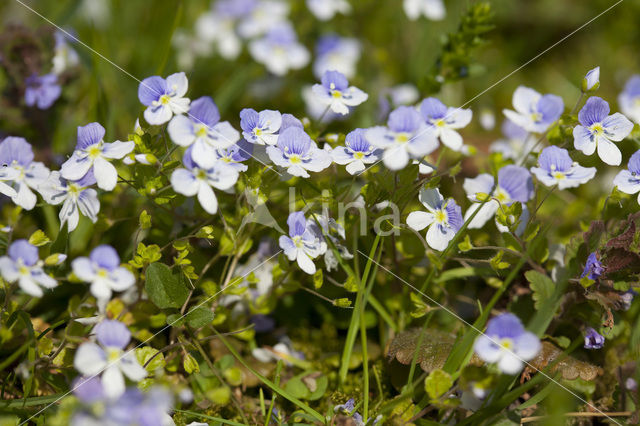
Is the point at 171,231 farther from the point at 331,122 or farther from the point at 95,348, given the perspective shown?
the point at 331,122

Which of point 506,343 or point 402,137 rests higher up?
point 402,137

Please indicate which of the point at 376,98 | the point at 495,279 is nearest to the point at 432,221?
the point at 495,279

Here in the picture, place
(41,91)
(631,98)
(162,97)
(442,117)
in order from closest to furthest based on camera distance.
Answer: (162,97) → (442,117) → (41,91) → (631,98)

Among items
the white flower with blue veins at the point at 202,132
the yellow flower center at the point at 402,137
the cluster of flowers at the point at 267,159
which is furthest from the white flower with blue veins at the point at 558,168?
the white flower with blue veins at the point at 202,132

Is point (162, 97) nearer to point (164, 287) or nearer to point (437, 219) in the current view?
point (164, 287)

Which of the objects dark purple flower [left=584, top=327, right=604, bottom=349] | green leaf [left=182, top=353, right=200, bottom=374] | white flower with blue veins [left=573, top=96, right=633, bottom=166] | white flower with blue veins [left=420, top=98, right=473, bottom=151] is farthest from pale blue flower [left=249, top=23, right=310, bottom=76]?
dark purple flower [left=584, top=327, right=604, bottom=349]

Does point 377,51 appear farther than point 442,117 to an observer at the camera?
Yes

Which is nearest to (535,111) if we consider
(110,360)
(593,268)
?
(593,268)
